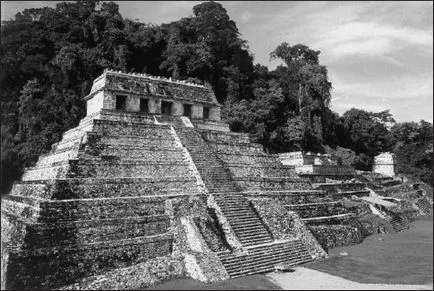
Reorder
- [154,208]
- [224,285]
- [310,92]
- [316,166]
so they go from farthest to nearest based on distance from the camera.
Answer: [310,92]
[316,166]
[154,208]
[224,285]

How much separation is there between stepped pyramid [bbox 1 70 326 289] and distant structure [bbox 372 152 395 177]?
32.9 m

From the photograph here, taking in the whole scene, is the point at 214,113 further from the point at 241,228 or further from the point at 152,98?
the point at 241,228

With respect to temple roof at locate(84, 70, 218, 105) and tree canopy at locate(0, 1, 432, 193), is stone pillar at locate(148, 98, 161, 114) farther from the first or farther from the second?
tree canopy at locate(0, 1, 432, 193)

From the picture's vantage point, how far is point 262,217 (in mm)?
16922

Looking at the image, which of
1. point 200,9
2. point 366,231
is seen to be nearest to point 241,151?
point 366,231

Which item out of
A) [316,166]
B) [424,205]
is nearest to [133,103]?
[316,166]

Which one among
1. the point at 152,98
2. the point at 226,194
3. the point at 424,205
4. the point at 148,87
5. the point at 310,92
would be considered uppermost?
the point at 310,92

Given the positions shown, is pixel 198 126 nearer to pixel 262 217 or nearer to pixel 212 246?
pixel 262 217

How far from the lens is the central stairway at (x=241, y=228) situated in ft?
45.0

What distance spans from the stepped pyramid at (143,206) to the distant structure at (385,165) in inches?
1297

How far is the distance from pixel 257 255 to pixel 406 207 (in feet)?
71.0

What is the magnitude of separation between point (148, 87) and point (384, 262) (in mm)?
15489

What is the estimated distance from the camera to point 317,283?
1246 centimetres

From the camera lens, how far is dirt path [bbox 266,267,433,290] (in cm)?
1200
